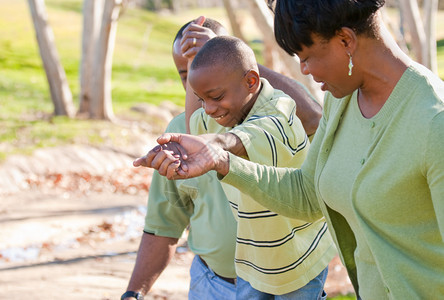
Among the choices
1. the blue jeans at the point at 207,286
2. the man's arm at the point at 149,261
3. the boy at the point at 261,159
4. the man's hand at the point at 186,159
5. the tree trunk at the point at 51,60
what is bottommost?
the tree trunk at the point at 51,60

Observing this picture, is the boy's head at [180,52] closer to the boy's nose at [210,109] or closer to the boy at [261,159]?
the boy at [261,159]

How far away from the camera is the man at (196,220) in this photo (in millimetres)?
2904

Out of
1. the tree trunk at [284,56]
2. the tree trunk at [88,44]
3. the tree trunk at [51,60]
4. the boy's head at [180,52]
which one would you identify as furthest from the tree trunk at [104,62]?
the boy's head at [180,52]

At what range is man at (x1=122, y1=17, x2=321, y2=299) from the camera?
9.53 feet

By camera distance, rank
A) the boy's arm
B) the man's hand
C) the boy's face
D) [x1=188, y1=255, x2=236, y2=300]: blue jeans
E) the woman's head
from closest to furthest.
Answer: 1. the woman's head
2. the man's hand
3. the boy's arm
4. the boy's face
5. [x1=188, y1=255, x2=236, y2=300]: blue jeans

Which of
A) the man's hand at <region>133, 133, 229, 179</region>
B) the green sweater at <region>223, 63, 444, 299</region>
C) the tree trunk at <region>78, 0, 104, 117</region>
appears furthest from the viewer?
the tree trunk at <region>78, 0, 104, 117</region>

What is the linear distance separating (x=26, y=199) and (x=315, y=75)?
28.6ft

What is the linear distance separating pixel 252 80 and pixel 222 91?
145 millimetres

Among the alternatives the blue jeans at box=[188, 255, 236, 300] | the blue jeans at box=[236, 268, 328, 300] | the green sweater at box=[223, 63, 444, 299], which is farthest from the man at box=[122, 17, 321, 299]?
the green sweater at box=[223, 63, 444, 299]

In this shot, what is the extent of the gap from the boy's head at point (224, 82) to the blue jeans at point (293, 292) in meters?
0.70

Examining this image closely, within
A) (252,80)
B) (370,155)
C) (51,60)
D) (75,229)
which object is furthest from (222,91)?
(51,60)

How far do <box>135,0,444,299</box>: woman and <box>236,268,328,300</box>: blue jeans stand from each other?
1.38 ft

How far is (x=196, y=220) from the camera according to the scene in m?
3.03

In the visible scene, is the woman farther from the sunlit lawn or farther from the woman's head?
the sunlit lawn
